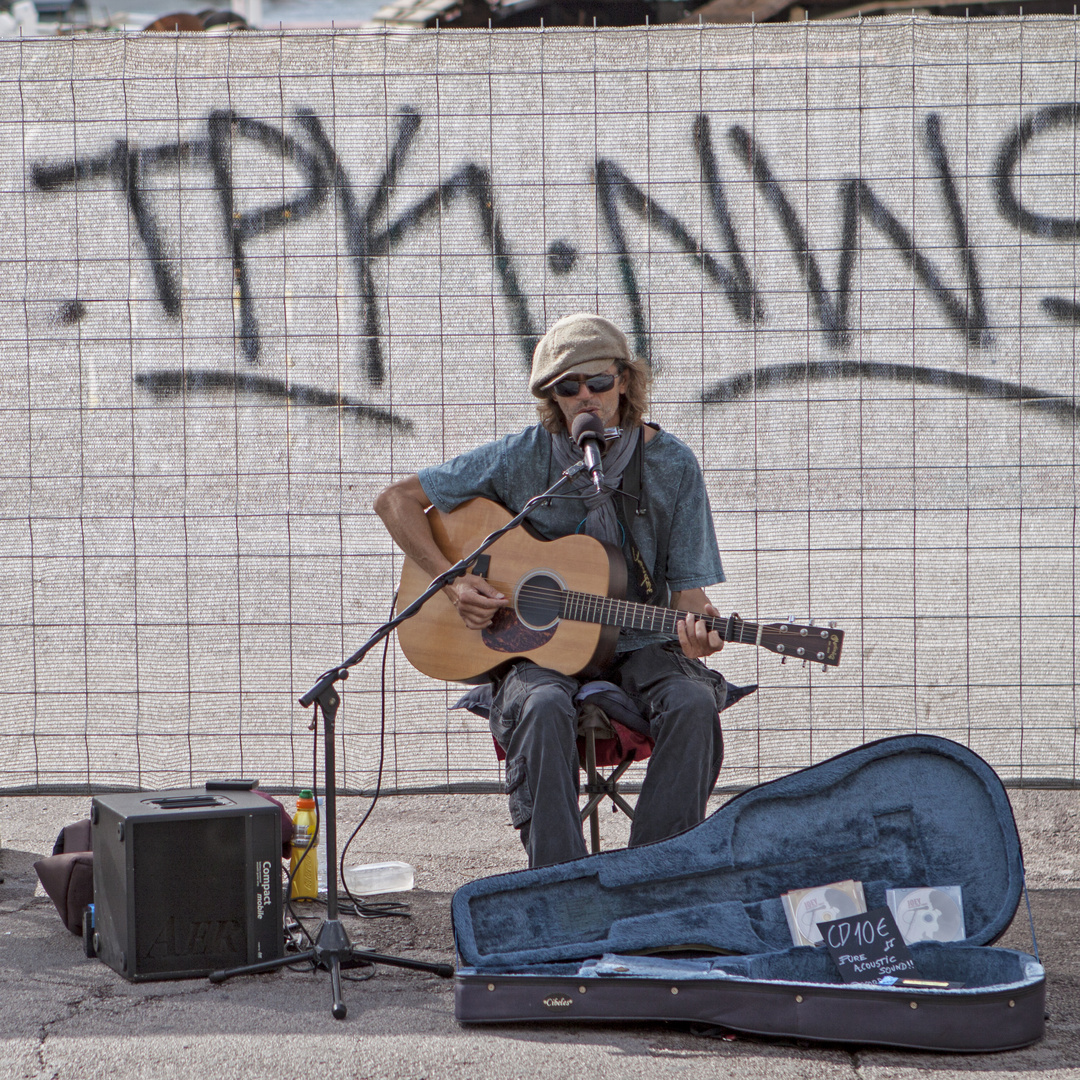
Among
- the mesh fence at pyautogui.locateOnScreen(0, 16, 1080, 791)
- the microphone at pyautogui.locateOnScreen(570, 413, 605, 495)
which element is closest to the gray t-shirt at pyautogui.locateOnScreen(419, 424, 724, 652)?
the microphone at pyautogui.locateOnScreen(570, 413, 605, 495)

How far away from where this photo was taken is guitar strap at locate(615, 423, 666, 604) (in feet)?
10.4

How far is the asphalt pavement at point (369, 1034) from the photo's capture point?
2234 mm

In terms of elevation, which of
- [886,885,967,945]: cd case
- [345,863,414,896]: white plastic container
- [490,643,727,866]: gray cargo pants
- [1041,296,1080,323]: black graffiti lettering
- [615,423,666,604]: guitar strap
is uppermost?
[1041,296,1080,323]: black graffiti lettering

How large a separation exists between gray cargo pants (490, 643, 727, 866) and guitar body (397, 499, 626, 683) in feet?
0.31

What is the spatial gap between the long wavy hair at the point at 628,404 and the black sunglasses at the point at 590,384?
0.08 metres

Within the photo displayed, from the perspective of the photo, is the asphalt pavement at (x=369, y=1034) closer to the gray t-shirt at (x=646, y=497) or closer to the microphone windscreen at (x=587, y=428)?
the gray t-shirt at (x=646, y=497)

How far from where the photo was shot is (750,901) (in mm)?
2635

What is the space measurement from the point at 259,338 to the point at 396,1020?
2190 millimetres

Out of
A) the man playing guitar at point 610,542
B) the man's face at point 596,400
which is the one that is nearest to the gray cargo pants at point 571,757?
the man playing guitar at point 610,542

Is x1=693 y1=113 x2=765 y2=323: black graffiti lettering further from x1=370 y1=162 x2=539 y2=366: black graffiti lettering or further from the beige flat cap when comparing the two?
the beige flat cap

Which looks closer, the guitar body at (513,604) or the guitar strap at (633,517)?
the guitar body at (513,604)

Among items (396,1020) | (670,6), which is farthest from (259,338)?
(670,6)

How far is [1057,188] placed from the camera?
3.72 metres

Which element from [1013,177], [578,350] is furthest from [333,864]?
[1013,177]
